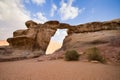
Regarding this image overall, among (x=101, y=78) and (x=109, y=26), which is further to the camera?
(x=109, y=26)

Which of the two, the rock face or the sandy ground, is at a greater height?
the rock face

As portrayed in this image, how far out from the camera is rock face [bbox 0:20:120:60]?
18219mm

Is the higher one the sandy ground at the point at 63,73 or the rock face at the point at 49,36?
the rock face at the point at 49,36

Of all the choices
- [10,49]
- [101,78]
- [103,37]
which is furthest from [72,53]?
[10,49]

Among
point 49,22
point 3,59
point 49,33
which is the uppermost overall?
point 49,22

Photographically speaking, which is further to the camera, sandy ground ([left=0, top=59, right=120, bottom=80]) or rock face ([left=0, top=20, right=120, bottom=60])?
rock face ([left=0, top=20, right=120, bottom=60])

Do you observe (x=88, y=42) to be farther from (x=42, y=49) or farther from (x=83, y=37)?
(x=42, y=49)

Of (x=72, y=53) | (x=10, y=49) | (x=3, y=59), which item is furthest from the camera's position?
(x=10, y=49)

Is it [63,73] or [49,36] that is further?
[49,36]

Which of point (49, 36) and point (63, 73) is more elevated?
point (49, 36)

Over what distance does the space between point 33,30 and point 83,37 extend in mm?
8074

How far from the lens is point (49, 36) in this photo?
21.0 m

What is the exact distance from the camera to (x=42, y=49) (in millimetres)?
20453

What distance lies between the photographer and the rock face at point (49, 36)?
59.8 feet
